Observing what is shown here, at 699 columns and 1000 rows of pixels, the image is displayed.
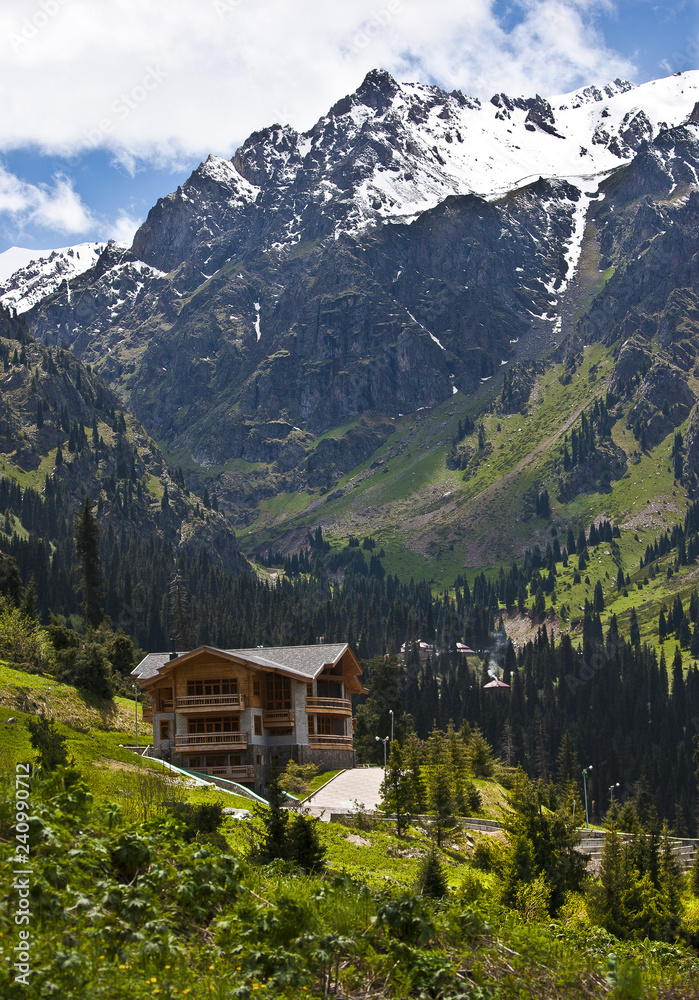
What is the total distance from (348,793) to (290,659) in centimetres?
1751

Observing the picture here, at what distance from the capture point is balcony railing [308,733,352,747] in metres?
78.1

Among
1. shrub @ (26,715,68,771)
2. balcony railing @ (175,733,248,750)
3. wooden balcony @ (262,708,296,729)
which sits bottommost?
balcony railing @ (175,733,248,750)

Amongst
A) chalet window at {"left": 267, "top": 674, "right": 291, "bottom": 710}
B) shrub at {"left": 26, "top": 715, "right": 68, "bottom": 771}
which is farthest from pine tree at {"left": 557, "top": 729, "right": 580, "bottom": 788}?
shrub at {"left": 26, "top": 715, "right": 68, "bottom": 771}

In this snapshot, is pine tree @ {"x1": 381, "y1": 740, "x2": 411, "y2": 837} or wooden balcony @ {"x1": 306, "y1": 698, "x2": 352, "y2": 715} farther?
wooden balcony @ {"x1": 306, "y1": 698, "x2": 352, "y2": 715}

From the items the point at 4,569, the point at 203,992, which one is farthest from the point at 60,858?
the point at 4,569

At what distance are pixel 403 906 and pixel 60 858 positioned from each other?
7.32 meters

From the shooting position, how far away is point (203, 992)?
18.1 meters

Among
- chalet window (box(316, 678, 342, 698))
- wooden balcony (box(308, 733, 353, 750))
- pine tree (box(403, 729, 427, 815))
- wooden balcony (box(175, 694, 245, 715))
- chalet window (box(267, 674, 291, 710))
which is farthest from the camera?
chalet window (box(316, 678, 342, 698))

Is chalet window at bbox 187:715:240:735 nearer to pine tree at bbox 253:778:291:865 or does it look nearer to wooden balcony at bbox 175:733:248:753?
wooden balcony at bbox 175:733:248:753

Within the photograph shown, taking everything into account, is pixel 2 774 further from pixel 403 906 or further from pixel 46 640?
pixel 46 640

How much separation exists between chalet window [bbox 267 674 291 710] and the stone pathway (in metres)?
7.27

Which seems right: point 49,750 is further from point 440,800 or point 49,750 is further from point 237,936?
point 440,800

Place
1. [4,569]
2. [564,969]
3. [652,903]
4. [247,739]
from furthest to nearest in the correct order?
1. [4,569]
2. [247,739]
3. [652,903]
4. [564,969]

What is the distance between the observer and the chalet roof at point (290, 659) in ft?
254
